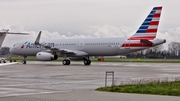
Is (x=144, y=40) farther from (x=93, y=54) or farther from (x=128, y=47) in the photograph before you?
(x=93, y=54)

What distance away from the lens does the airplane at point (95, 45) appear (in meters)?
54.3

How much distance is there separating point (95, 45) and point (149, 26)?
27.0ft

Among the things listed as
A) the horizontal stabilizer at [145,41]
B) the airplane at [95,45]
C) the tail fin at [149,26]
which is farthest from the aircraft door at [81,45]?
the horizontal stabilizer at [145,41]

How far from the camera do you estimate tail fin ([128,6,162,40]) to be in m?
54.4

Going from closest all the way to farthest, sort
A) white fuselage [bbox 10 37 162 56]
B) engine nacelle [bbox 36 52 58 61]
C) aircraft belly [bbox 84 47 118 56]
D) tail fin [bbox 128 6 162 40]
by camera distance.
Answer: tail fin [bbox 128 6 162 40]
white fuselage [bbox 10 37 162 56]
aircraft belly [bbox 84 47 118 56]
engine nacelle [bbox 36 52 58 61]

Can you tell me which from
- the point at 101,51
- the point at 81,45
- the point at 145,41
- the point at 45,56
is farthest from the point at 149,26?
the point at 45,56

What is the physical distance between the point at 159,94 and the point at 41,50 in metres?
45.5

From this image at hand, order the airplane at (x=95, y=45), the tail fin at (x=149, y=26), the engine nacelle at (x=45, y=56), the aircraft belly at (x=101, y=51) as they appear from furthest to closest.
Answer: the engine nacelle at (x=45, y=56) < the aircraft belly at (x=101, y=51) < the tail fin at (x=149, y=26) < the airplane at (x=95, y=45)

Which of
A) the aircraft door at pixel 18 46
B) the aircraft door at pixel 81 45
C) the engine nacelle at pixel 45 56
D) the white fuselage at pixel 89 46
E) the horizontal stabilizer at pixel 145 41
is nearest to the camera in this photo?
the horizontal stabilizer at pixel 145 41

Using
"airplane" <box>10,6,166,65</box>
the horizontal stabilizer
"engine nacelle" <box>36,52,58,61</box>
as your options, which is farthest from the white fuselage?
"engine nacelle" <box>36,52,58,61</box>

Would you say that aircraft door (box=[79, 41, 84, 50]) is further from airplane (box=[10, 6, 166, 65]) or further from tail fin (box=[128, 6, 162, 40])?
tail fin (box=[128, 6, 162, 40])

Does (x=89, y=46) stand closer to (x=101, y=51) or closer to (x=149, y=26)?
(x=101, y=51)

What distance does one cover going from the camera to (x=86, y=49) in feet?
191

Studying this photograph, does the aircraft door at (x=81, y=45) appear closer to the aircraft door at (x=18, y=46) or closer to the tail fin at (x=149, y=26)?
the tail fin at (x=149, y=26)
